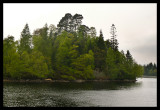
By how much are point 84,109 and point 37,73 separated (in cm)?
5448

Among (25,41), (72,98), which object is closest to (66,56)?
(25,41)

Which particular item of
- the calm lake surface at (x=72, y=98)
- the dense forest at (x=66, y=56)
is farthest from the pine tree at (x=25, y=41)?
the calm lake surface at (x=72, y=98)

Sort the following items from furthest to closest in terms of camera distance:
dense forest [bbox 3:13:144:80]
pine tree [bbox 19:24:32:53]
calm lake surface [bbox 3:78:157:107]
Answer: pine tree [bbox 19:24:32:53]
dense forest [bbox 3:13:144:80]
calm lake surface [bbox 3:78:157:107]

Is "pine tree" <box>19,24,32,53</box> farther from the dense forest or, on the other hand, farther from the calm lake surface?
the calm lake surface

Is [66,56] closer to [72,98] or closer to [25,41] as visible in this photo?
[25,41]

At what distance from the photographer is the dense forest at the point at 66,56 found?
76125 millimetres

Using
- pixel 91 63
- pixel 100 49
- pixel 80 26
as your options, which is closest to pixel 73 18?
pixel 80 26

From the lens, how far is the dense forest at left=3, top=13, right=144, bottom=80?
76.1 meters

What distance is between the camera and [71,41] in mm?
92688

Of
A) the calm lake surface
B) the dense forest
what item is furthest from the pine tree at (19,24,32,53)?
the calm lake surface

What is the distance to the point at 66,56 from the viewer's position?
87500mm

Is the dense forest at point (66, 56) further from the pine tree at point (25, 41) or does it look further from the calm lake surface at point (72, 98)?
the calm lake surface at point (72, 98)

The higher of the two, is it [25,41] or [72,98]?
[25,41]

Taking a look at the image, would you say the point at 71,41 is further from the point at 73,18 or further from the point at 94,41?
the point at 73,18
